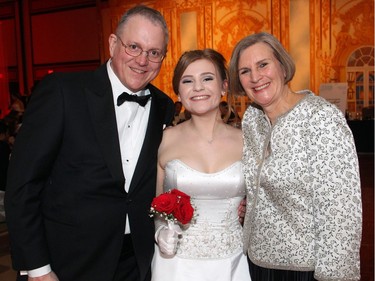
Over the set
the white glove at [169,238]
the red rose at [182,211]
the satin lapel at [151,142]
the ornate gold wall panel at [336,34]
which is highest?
the ornate gold wall panel at [336,34]

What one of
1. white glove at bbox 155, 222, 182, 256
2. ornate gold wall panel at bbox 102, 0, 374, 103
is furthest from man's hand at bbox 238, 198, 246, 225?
ornate gold wall panel at bbox 102, 0, 374, 103

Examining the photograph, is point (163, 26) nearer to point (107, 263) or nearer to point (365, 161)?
point (107, 263)

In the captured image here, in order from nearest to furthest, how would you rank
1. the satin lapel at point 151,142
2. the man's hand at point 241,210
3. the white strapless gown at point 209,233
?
the satin lapel at point 151,142
the white strapless gown at point 209,233
the man's hand at point 241,210

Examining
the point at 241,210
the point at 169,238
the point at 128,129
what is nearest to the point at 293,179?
the point at 241,210

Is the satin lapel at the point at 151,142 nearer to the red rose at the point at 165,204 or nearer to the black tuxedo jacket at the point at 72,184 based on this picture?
the black tuxedo jacket at the point at 72,184

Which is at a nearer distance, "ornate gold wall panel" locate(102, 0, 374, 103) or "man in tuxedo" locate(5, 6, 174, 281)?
"man in tuxedo" locate(5, 6, 174, 281)

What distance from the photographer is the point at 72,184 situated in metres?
2.06

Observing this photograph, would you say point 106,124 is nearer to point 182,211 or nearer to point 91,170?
point 91,170

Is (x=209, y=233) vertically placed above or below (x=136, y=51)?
below

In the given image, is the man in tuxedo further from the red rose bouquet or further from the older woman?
the older woman

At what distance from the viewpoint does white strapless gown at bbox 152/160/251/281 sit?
243 centimetres

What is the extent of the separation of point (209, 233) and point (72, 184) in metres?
0.91

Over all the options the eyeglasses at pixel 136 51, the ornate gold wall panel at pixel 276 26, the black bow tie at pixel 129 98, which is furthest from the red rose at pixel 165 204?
the ornate gold wall panel at pixel 276 26

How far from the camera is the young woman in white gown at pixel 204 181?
2.44 metres
